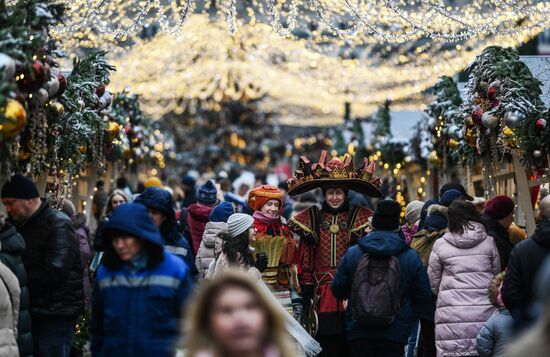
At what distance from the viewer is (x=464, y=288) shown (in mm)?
9336

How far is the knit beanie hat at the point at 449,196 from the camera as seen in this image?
37.7ft

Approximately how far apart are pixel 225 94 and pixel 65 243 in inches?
1414

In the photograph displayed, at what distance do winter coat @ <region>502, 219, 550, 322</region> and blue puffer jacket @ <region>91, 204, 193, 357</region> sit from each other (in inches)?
96.5

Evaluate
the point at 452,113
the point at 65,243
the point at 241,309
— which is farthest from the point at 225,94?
the point at 241,309

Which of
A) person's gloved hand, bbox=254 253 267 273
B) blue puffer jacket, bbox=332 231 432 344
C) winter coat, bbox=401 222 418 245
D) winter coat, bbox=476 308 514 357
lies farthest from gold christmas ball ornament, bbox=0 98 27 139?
winter coat, bbox=401 222 418 245

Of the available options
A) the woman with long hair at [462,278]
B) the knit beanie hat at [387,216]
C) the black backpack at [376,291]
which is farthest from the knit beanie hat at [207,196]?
the black backpack at [376,291]

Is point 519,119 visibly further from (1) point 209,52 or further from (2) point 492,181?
(1) point 209,52

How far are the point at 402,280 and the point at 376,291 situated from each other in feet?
0.88

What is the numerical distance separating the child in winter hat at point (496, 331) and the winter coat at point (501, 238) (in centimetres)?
95

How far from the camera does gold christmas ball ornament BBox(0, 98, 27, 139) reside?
766 cm

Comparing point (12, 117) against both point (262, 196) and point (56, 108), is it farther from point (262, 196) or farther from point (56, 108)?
point (262, 196)

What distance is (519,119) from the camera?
11.3m

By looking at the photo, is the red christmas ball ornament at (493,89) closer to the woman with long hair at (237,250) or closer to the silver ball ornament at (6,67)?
the woman with long hair at (237,250)

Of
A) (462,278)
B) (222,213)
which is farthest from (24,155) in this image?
(462,278)
